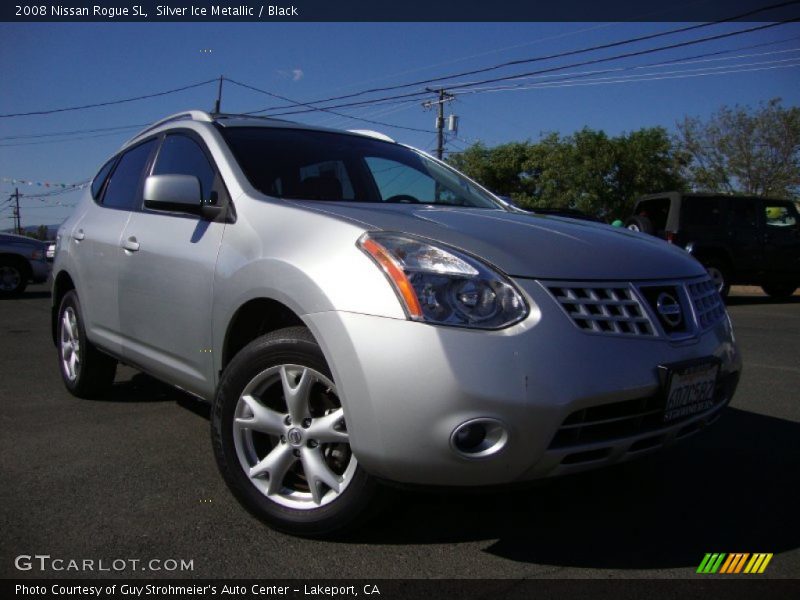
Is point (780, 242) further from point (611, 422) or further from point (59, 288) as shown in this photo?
point (611, 422)

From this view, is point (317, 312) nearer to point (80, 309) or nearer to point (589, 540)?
point (589, 540)

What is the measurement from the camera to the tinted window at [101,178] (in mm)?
4641

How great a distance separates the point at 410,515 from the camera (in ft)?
8.84

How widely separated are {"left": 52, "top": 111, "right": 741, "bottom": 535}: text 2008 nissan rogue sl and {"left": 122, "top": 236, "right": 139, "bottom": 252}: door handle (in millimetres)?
197

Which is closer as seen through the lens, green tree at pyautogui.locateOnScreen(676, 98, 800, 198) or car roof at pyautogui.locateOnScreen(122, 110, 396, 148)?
car roof at pyautogui.locateOnScreen(122, 110, 396, 148)

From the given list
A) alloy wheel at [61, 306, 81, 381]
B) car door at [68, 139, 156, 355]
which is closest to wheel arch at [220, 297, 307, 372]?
car door at [68, 139, 156, 355]

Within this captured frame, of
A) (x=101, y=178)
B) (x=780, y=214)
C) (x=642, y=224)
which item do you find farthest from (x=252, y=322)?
(x=780, y=214)

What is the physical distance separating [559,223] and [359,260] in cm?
108

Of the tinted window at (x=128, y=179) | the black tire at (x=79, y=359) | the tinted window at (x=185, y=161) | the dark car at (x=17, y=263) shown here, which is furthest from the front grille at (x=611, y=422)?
the dark car at (x=17, y=263)

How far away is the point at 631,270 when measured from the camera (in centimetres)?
244

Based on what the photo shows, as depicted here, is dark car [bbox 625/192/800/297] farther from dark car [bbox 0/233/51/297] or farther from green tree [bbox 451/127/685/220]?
green tree [bbox 451/127/685/220]

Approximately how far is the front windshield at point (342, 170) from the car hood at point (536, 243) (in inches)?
15.9

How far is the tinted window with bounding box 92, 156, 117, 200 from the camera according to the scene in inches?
183

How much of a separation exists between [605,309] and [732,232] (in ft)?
38.6
